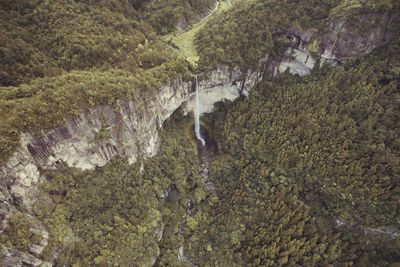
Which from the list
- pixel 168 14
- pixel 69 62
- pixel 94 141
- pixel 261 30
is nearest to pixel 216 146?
pixel 261 30

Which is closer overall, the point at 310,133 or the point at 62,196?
the point at 62,196

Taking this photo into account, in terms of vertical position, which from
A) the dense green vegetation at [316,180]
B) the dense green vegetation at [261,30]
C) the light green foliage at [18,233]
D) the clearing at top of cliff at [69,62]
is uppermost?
the clearing at top of cliff at [69,62]

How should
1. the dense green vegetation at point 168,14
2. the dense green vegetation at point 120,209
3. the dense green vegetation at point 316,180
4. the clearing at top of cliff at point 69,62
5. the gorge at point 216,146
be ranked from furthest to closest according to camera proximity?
the dense green vegetation at point 168,14
the dense green vegetation at point 316,180
the dense green vegetation at point 120,209
the gorge at point 216,146
the clearing at top of cliff at point 69,62

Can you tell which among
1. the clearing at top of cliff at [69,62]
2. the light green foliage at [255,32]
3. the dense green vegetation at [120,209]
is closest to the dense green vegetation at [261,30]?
the light green foliage at [255,32]

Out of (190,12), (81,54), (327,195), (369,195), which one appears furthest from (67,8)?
(369,195)

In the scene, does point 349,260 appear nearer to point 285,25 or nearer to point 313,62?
point 313,62

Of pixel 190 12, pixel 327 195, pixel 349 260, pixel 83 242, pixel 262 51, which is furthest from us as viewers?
pixel 190 12

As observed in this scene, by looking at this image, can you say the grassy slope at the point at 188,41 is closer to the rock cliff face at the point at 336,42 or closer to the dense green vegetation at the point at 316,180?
the rock cliff face at the point at 336,42

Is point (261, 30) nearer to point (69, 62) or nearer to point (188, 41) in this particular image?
point (188, 41)

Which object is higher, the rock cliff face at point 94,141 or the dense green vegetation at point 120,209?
the rock cliff face at point 94,141
